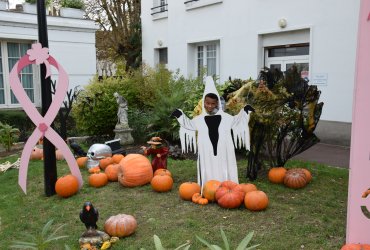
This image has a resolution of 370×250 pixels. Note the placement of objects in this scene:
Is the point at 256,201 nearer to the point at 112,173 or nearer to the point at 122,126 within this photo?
the point at 112,173

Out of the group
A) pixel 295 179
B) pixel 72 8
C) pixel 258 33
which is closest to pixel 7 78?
pixel 72 8

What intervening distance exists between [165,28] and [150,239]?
503 inches

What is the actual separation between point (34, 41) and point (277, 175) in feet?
37.9

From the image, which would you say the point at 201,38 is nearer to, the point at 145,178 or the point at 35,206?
the point at 145,178

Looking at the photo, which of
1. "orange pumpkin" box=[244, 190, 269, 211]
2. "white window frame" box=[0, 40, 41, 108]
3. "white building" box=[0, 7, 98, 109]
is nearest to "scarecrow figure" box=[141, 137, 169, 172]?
"orange pumpkin" box=[244, 190, 269, 211]

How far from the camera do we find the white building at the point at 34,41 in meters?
13.1

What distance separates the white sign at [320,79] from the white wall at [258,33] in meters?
0.09

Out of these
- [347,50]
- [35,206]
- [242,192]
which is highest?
[347,50]

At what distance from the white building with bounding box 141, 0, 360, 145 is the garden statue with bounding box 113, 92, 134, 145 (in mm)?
4323

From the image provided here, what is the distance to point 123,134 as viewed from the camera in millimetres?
9531

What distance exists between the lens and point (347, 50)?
8.84 meters

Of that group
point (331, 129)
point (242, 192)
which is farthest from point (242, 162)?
point (331, 129)

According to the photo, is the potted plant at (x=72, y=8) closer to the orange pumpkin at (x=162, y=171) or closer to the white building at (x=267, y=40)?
the white building at (x=267, y=40)

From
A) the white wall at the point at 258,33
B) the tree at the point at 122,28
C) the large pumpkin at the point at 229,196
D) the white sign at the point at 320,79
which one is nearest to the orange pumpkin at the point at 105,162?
the large pumpkin at the point at 229,196
